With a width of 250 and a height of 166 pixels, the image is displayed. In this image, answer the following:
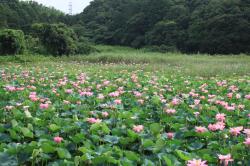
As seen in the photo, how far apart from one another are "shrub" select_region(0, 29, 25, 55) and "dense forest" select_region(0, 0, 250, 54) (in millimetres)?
11994

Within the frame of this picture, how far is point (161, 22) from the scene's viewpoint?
37406 millimetres

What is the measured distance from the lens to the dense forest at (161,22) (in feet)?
102

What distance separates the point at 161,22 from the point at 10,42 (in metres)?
17.6

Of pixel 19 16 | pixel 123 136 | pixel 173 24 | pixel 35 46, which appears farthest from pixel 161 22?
pixel 123 136

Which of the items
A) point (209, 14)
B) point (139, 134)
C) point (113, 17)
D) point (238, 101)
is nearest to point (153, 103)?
point (238, 101)

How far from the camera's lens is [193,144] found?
3.17 meters

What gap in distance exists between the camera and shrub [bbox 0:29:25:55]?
24.9 metres

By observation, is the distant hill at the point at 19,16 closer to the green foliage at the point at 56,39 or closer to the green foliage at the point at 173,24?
the green foliage at the point at 173,24

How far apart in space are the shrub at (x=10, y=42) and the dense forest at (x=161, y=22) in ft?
39.4

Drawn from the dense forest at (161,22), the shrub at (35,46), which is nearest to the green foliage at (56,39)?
the shrub at (35,46)

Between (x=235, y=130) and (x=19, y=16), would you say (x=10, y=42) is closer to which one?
(x=19, y=16)

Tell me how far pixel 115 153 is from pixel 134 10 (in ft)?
143

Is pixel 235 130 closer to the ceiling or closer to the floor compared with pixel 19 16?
closer to the floor

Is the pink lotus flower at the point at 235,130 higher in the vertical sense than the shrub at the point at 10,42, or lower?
lower
